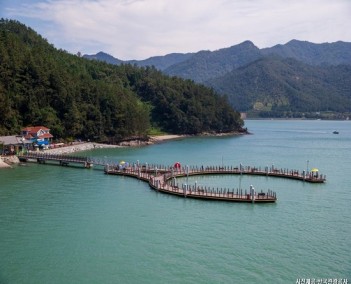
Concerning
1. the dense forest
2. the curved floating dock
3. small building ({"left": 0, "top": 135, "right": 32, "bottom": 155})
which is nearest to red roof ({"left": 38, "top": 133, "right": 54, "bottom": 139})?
small building ({"left": 0, "top": 135, "right": 32, "bottom": 155})

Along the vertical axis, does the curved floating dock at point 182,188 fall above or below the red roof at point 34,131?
below

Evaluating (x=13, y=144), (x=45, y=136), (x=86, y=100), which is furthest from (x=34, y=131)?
(x=86, y=100)

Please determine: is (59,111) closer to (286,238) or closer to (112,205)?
(112,205)

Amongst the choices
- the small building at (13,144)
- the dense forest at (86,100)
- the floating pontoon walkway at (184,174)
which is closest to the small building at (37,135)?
the small building at (13,144)

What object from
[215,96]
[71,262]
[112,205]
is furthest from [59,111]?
[215,96]

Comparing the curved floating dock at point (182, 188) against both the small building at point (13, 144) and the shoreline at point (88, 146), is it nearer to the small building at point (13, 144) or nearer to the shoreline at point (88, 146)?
the shoreline at point (88, 146)
